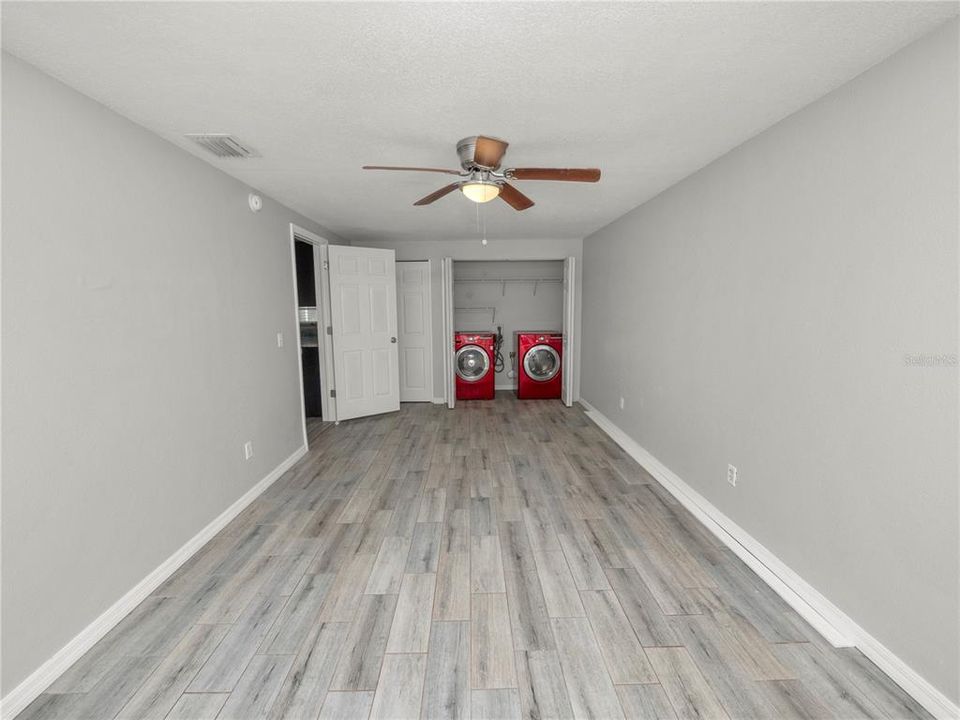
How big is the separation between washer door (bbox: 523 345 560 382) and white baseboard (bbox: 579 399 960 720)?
282 cm

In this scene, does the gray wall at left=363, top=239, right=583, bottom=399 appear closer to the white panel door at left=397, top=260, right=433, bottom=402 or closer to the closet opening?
the white panel door at left=397, top=260, right=433, bottom=402

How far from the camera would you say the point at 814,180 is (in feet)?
5.93

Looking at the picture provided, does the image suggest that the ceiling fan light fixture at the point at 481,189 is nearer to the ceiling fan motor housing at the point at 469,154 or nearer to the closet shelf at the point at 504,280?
the ceiling fan motor housing at the point at 469,154

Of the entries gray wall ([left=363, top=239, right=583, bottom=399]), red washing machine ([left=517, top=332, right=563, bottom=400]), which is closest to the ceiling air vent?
gray wall ([left=363, top=239, right=583, bottom=399])

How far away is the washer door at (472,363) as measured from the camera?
5824mm

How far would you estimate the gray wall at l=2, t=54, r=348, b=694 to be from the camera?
4.72ft

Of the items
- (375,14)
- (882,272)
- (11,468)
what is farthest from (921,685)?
(11,468)

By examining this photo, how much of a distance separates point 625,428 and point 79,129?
4116 mm

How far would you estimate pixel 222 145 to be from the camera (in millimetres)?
2227

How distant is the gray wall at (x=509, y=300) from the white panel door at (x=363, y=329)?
159 cm

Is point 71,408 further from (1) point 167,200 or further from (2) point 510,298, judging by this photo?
(2) point 510,298

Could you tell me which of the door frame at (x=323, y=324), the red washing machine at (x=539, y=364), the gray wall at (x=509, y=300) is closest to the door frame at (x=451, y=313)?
the red washing machine at (x=539, y=364)

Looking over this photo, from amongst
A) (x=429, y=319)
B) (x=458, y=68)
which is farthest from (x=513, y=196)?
(x=429, y=319)

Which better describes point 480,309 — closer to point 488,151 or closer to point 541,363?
point 541,363
